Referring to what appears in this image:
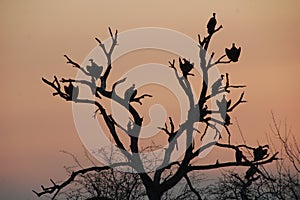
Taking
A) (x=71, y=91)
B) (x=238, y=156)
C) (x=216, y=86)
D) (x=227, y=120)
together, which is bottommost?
(x=71, y=91)

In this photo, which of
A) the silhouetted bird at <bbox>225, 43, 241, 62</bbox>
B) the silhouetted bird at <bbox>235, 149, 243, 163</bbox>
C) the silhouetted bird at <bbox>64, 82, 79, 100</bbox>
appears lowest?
the silhouetted bird at <bbox>64, 82, 79, 100</bbox>

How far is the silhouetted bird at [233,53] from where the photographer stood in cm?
950

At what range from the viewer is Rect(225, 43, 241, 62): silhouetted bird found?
9.50m

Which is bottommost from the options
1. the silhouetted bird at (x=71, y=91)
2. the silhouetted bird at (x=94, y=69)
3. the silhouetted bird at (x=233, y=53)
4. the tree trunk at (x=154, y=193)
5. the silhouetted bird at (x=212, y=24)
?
the tree trunk at (x=154, y=193)

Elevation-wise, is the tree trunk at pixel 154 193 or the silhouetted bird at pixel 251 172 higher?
the silhouetted bird at pixel 251 172

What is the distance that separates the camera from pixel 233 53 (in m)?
9.52

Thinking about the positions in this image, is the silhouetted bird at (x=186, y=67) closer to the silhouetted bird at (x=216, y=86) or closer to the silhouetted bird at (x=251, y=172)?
the silhouetted bird at (x=216, y=86)

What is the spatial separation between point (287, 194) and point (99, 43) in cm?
677

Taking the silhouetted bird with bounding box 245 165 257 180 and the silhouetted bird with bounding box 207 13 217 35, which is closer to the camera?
the silhouetted bird with bounding box 207 13 217 35

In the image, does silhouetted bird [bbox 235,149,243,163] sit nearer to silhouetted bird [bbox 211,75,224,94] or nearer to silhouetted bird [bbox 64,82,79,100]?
silhouetted bird [bbox 211,75,224,94]

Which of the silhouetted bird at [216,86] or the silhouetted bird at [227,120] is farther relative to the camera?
the silhouetted bird at [227,120]

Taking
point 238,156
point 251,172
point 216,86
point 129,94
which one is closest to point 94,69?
point 129,94

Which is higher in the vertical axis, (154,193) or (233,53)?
(233,53)

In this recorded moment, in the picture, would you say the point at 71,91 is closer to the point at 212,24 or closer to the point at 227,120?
the point at 212,24
